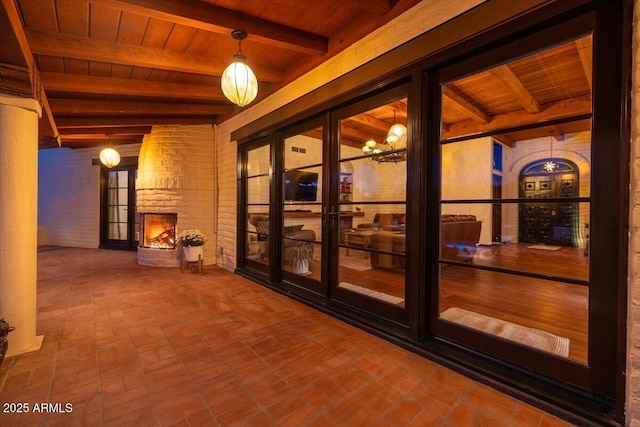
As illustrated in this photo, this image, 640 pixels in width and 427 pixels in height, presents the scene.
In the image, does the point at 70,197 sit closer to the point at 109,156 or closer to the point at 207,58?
the point at 109,156

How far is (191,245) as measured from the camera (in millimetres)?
4918

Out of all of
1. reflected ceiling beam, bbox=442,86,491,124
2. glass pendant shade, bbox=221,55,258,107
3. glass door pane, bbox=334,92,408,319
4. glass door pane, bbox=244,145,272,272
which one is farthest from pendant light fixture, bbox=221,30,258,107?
reflected ceiling beam, bbox=442,86,491,124

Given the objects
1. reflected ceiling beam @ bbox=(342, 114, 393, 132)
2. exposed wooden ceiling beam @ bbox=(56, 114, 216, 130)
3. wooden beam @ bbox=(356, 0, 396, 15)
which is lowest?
reflected ceiling beam @ bbox=(342, 114, 393, 132)

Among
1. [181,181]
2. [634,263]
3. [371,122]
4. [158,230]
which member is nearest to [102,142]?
[158,230]

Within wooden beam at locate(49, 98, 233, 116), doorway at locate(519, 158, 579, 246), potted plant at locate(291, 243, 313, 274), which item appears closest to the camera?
potted plant at locate(291, 243, 313, 274)

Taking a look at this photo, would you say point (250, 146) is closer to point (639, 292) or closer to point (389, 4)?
point (389, 4)

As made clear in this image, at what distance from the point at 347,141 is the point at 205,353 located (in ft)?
8.26

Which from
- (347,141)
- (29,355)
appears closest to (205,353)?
(29,355)

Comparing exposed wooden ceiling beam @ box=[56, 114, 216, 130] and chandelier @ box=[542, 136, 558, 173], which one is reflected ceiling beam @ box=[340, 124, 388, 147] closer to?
exposed wooden ceiling beam @ box=[56, 114, 216, 130]

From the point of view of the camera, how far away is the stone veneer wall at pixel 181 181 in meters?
5.36

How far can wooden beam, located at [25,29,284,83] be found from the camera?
8.79ft

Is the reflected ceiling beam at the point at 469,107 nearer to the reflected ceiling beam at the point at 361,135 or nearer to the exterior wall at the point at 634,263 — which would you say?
the reflected ceiling beam at the point at 361,135

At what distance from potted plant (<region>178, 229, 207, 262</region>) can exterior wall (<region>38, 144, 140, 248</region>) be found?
4.11 meters

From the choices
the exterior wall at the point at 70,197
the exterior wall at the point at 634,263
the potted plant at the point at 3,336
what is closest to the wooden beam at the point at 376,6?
the exterior wall at the point at 634,263
